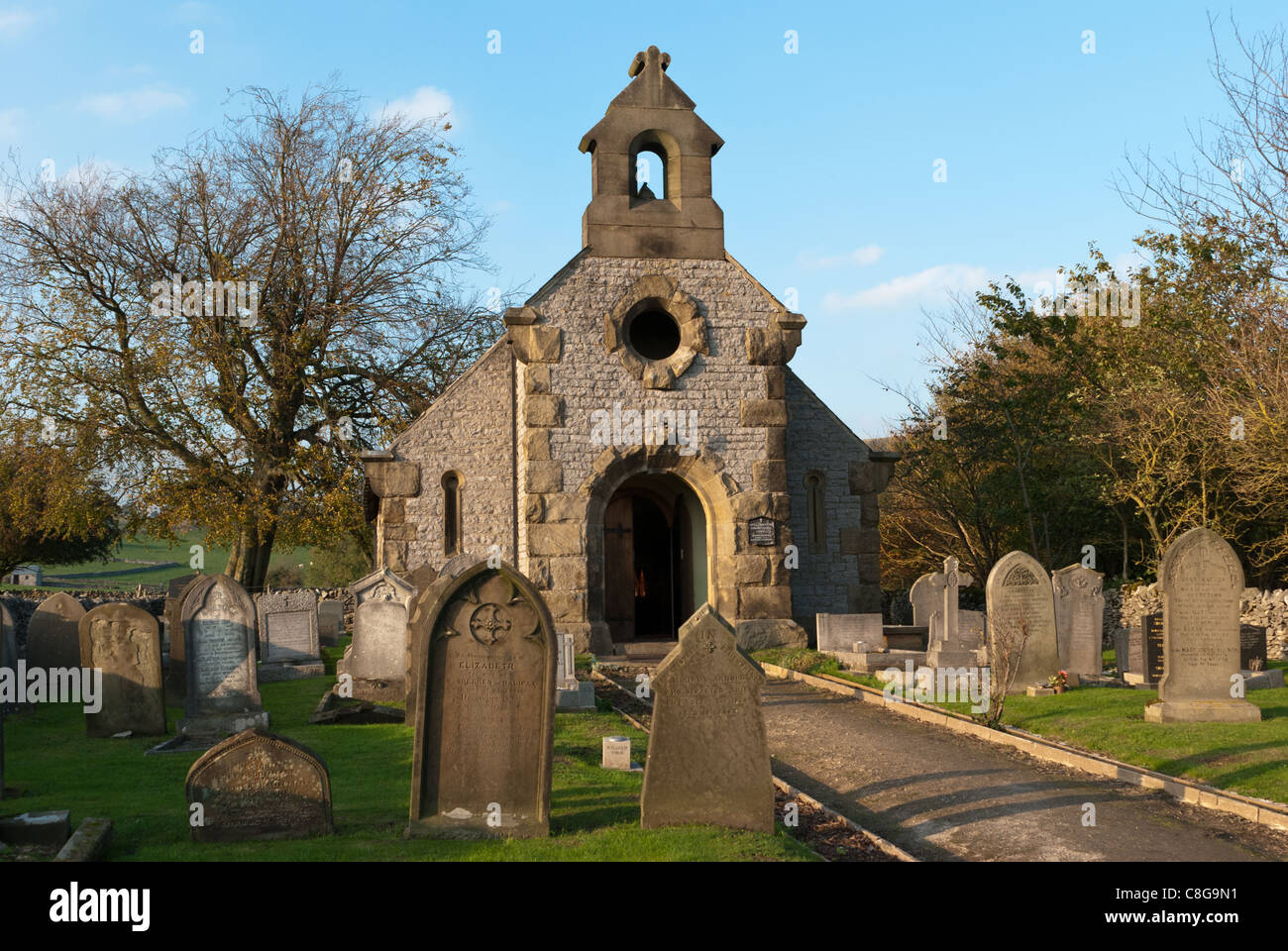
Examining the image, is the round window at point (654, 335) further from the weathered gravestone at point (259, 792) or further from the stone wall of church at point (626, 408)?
the weathered gravestone at point (259, 792)

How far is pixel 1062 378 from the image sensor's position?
80.4 feet

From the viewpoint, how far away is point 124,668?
1127 cm

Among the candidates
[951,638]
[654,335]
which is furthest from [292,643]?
[951,638]

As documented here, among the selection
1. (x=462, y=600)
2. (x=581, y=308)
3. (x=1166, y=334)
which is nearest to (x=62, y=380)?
(x=581, y=308)

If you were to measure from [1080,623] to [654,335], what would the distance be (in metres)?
9.07

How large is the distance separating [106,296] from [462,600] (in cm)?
2273

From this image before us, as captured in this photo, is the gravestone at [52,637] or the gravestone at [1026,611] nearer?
the gravestone at [1026,611]

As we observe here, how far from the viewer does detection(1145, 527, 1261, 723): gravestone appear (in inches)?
412

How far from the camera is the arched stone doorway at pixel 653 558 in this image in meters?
19.9

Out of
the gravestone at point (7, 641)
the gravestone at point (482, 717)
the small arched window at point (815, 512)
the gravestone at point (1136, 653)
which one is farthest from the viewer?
the small arched window at point (815, 512)

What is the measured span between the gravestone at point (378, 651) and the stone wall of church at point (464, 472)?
4.57 meters

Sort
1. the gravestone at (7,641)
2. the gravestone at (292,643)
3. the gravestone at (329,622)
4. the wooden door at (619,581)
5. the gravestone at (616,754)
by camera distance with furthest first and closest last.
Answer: the gravestone at (329,622) → the wooden door at (619,581) → the gravestone at (292,643) → the gravestone at (7,641) → the gravestone at (616,754)

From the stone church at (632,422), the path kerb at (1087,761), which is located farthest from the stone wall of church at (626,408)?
the path kerb at (1087,761)

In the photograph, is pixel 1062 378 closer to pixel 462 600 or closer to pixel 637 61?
pixel 637 61
